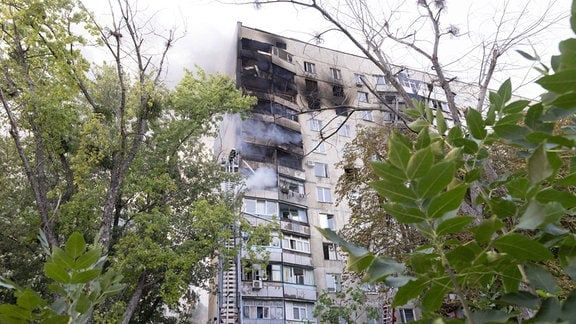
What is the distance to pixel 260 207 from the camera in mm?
18078

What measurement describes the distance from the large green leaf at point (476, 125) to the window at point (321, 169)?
774 inches

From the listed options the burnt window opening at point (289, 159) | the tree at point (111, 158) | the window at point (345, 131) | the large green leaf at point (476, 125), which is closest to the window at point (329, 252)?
the burnt window opening at point (289, 159)

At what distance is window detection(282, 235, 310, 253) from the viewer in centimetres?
1773

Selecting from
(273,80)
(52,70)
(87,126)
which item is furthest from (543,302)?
(273,80)

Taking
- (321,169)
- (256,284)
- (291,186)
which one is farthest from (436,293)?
(321,169)

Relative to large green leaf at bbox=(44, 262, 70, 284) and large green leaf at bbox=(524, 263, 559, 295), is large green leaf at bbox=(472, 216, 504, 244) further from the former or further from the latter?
large green leaf at bbox=(44, 262, 70, 284)

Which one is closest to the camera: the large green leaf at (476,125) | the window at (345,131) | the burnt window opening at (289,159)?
the large green leaf at (476,125)

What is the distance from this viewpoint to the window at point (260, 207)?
17781 millimetres

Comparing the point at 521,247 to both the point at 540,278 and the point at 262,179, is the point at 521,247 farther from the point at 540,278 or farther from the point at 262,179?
the point at 262,179

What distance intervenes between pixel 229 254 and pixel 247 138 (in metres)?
9.85

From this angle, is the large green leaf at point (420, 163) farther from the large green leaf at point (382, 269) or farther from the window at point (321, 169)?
the window at point (321, 169)

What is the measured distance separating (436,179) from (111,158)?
9.68m

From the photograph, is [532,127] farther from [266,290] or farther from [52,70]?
[266,290]

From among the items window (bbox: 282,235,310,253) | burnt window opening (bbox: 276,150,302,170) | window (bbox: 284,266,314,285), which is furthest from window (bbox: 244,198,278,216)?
window (bbox: 284,266,314,285)
